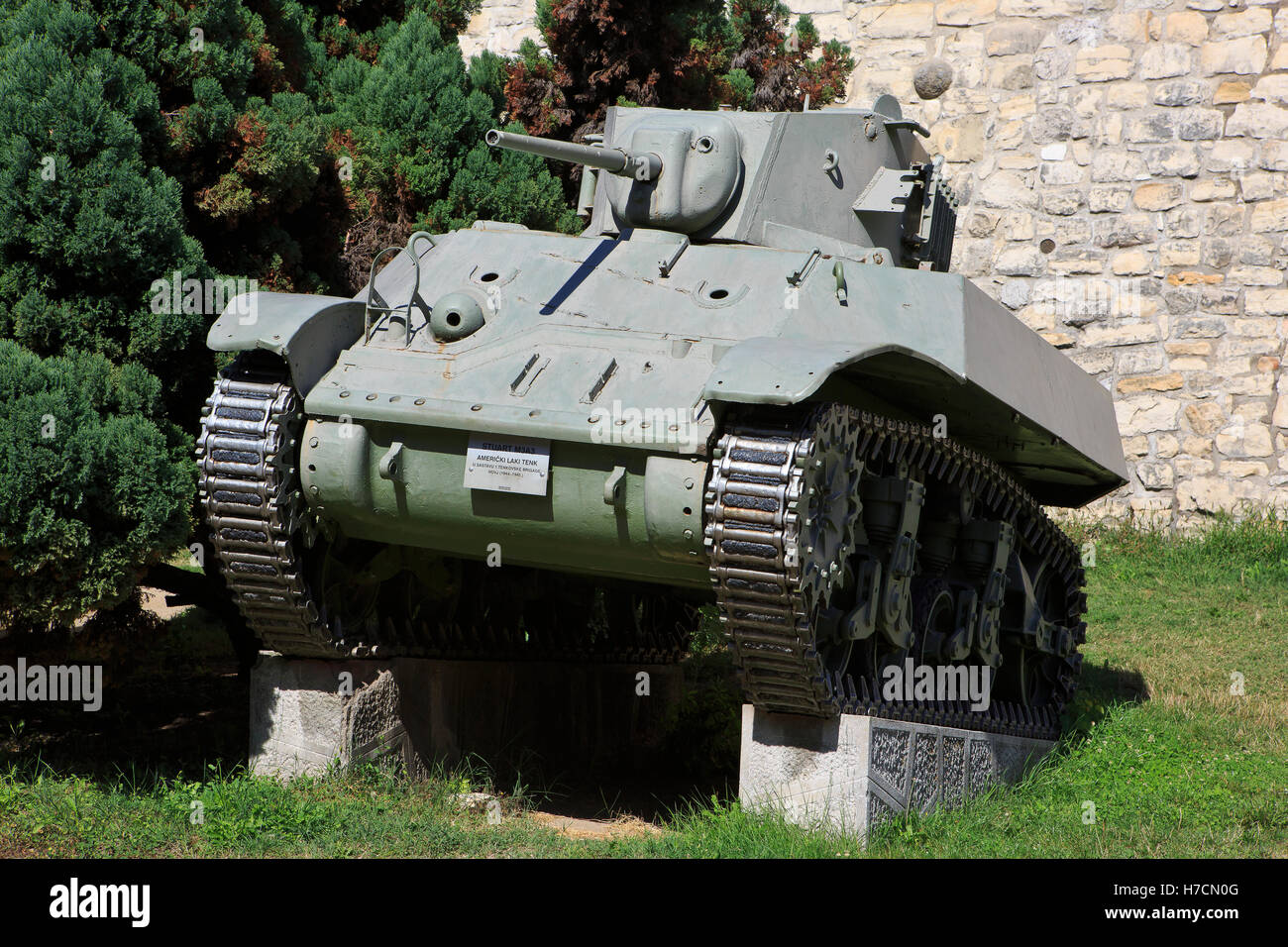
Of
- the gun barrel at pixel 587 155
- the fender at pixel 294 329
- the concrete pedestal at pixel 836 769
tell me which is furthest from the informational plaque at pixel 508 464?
the concrete pedestal at pixel 836 769

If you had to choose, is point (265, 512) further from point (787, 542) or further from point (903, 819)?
point (903, 819)

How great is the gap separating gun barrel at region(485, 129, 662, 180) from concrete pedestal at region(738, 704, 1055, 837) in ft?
8.87

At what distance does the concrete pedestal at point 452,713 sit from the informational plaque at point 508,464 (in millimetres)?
1551

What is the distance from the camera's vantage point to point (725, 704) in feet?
32.9

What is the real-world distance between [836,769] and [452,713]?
100 inches

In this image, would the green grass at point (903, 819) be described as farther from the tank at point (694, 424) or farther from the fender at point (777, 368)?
the fender at point (777, 368)

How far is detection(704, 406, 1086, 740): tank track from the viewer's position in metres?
6.23

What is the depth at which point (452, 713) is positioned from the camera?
8.60 meters

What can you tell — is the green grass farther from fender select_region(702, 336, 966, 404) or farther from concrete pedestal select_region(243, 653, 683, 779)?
fender select_region(702, 336, 966, 404)

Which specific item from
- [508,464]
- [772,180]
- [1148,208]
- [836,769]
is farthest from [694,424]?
[1148,208]

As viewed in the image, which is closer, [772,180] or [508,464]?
[508,464]

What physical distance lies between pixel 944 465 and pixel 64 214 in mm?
4351

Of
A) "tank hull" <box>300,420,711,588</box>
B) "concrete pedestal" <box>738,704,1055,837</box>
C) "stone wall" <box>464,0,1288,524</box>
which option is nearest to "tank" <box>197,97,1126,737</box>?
"tank hull" <box>300,420,711,588</box>

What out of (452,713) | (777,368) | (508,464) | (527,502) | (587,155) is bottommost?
(452,713)
